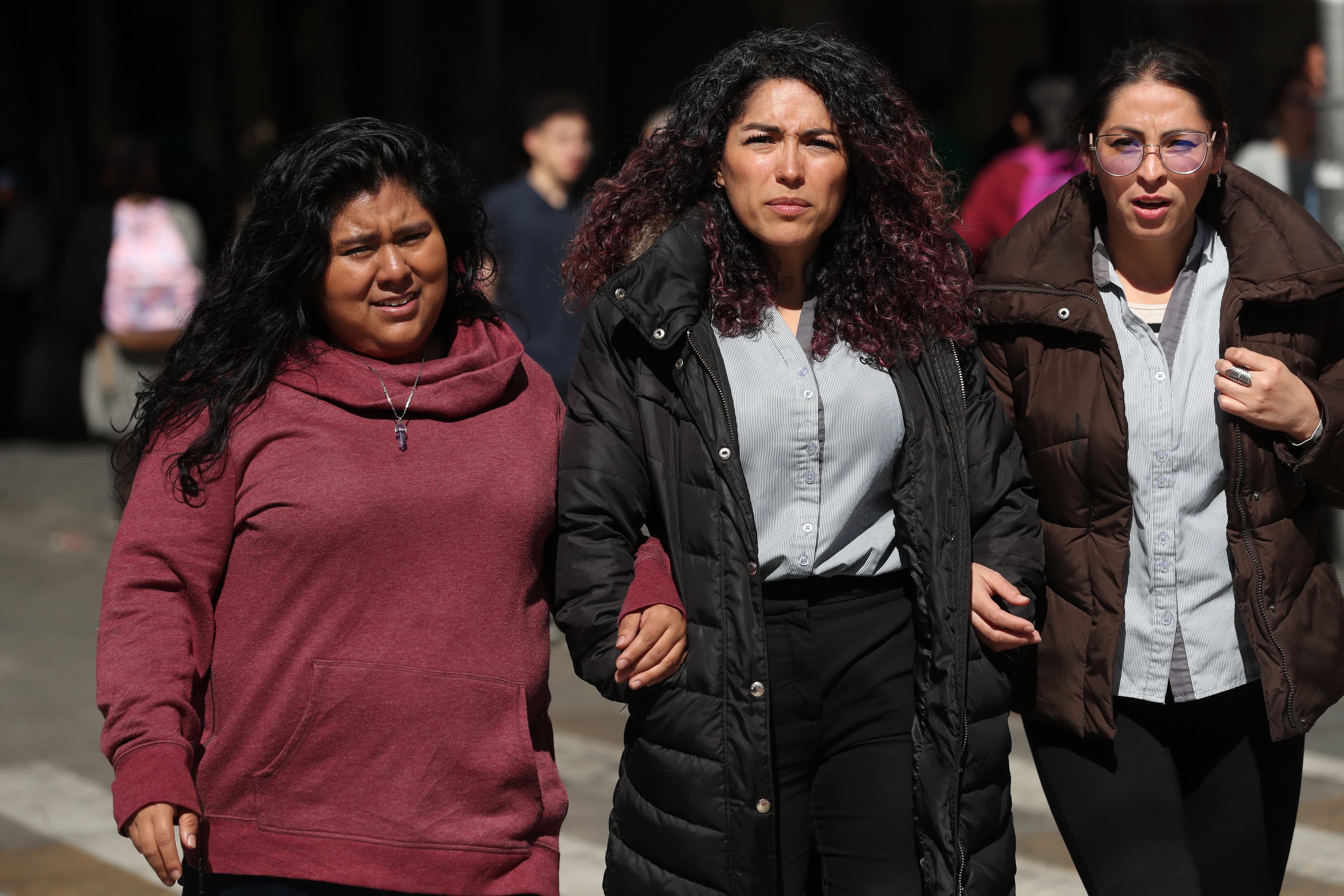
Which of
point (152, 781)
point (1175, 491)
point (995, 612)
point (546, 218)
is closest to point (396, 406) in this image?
point (152, 781)

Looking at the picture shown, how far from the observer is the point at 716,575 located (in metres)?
3.08

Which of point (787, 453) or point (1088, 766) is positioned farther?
point (1088, 766)

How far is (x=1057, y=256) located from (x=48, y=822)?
3.83 meters

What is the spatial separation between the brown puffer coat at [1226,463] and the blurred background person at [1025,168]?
144 inches

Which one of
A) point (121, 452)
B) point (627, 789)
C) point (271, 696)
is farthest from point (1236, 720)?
point (121, 452)

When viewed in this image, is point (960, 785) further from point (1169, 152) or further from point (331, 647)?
point (1169, 152)

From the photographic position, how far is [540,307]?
23.4 feet

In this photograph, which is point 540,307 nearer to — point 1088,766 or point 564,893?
point 564,893

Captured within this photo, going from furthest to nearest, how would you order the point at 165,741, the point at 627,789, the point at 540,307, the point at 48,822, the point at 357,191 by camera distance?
the point at 540,307, the point at 48,822, the point at 627,789, the point at 357,191, the point at 165,741

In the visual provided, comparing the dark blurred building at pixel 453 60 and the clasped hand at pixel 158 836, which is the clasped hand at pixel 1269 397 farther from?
the dark blurred building at pixel 453 60

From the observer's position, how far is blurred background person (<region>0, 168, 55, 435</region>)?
42.4ft

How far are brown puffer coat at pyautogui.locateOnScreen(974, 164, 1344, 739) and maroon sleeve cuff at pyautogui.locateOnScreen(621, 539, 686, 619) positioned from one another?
76 cm

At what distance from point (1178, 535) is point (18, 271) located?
11.4 meters

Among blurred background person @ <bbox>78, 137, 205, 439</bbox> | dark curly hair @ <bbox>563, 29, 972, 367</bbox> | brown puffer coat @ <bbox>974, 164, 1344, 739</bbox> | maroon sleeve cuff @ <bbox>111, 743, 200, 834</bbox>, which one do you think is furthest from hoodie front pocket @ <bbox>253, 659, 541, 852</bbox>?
blurred background person @ <bbox>78, 137, 205, 439</bbox>
